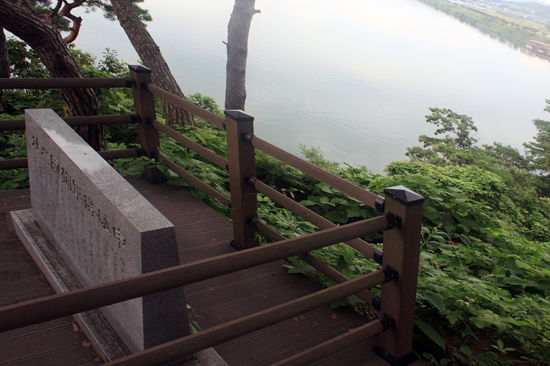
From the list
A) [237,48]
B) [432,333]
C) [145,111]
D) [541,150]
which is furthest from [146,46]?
[541,150]

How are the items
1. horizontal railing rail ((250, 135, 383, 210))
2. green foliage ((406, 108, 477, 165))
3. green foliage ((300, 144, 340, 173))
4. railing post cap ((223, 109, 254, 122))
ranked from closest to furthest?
horizontal railing rail ((250, 135, 383, 210)), railing post cap ((223, 109, 254, 122)), green foliage ((300, 144, 340, 173)), green foliage ((406, 108, 477, 165))

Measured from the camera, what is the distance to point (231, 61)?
38.5ft

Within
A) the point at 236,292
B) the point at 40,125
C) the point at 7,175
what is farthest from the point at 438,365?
the point at 7,175

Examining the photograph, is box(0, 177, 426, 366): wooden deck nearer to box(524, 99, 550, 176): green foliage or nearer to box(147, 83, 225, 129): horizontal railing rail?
box(147, 83, 225, 129): horizontal railing rail

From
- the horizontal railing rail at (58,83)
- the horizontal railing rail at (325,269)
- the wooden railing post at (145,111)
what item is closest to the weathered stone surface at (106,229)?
the horizontal railing rail at (325,269)

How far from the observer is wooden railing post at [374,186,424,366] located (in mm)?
1943

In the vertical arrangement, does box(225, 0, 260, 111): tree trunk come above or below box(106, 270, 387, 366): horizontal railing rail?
above

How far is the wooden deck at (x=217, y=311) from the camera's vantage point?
7.04 feet

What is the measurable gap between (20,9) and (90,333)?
4114 millimetres

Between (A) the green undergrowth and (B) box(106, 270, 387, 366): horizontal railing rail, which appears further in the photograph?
(A) the green undergrowth

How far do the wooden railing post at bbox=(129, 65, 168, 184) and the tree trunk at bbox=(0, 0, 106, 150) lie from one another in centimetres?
110

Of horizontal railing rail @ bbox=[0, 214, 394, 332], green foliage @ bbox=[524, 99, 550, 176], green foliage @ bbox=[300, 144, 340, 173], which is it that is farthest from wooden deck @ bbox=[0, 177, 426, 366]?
green foliage @ bbox=[524, 99, 550, 176]

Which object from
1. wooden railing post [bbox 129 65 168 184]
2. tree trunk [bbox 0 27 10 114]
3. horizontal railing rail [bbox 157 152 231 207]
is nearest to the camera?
horizontal railing rail [bbox 157 152 231 207]

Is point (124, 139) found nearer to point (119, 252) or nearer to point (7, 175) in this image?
point (7, 175)
